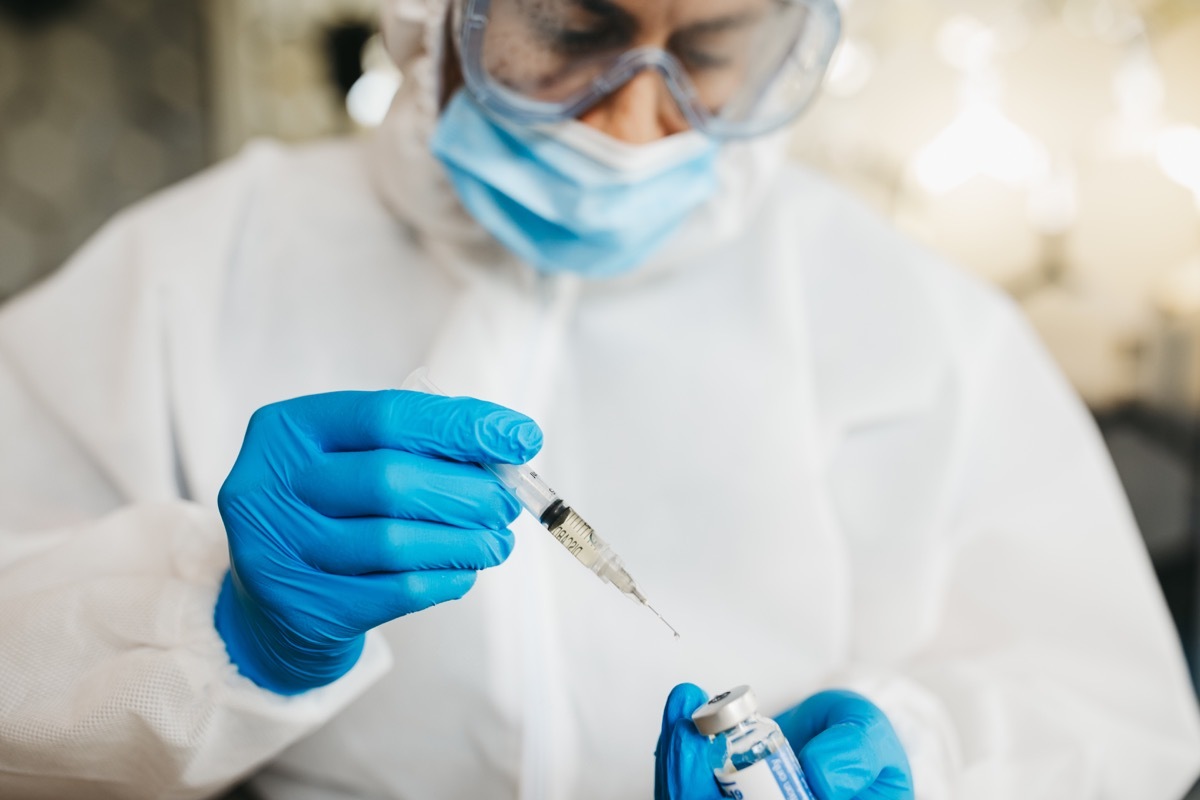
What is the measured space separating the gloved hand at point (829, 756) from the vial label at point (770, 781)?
0.05 m

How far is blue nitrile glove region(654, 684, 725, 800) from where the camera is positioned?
2.17 ft

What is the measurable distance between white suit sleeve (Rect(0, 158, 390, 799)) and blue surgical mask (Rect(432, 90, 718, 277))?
373mm

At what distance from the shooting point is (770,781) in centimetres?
59

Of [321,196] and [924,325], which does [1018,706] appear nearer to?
[924,325]

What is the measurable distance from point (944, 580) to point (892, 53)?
1284 millimetres

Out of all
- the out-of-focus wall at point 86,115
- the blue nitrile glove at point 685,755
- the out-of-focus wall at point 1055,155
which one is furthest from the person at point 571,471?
the out-of-focus wall at point 86,115

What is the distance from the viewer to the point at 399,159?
96 centimetres

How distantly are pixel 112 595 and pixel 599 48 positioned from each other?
0.65 m

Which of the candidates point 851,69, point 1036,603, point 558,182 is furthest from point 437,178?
point 851,69

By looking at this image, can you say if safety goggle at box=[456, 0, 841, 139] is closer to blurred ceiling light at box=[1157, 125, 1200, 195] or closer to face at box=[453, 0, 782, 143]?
face at box=[453, 0, 782, 143]

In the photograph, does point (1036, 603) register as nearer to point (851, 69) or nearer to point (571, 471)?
point (571, 471)

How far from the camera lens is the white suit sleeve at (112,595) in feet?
2.37

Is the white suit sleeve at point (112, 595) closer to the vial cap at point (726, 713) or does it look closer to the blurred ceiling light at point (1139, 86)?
the vial cap at point (726, 713)

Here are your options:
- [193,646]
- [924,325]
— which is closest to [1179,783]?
[924,325]
